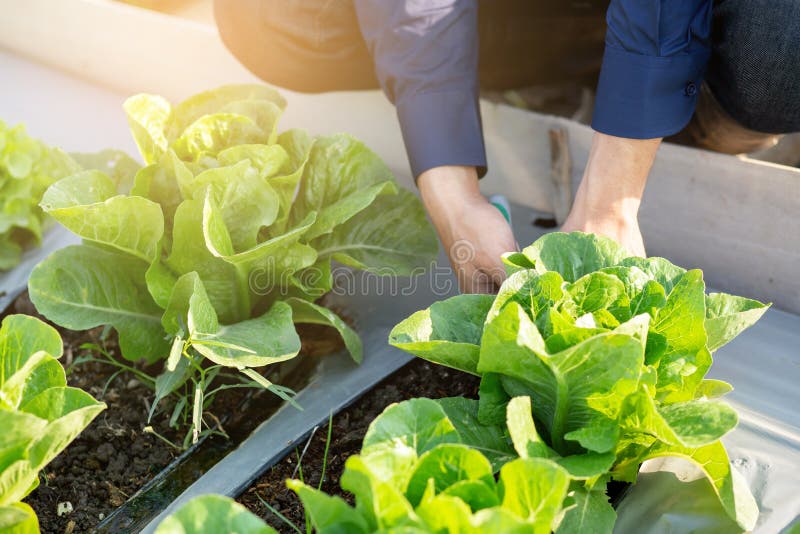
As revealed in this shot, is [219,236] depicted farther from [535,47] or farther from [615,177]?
[535,47]

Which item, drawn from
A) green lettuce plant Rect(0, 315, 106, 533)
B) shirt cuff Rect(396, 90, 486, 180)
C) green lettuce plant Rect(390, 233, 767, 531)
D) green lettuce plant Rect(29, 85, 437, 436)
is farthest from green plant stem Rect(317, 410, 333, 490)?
shirt cuff Rect(396, 90, 486, 180)

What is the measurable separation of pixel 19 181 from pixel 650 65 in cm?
131

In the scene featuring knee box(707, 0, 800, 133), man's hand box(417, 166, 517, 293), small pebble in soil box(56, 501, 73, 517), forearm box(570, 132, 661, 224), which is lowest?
small pebble in soil box(56, 501, 73, 517)

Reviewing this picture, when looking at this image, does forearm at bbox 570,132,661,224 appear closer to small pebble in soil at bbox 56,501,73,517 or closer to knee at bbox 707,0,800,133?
knee at bbox 707,0,800,133

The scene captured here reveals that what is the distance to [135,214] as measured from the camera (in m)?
1.22

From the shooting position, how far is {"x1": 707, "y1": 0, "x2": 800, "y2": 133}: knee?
51.8 inches

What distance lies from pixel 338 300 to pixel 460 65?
1.75 ft

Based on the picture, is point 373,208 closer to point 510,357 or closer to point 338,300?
point 338,300

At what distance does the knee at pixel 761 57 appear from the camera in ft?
4.31

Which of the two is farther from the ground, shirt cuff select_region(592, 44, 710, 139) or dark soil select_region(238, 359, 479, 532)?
shirt cuff select_region(592, 44, 710, 139)

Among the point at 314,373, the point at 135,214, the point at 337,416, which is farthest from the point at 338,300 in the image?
the point at 135,214

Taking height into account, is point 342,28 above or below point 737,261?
above

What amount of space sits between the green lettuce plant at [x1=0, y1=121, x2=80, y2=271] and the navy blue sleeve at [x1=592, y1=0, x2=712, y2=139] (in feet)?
3.68

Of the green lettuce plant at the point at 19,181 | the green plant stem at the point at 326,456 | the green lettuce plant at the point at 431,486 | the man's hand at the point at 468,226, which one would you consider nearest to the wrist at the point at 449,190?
the man's hand at the point at 468,226
